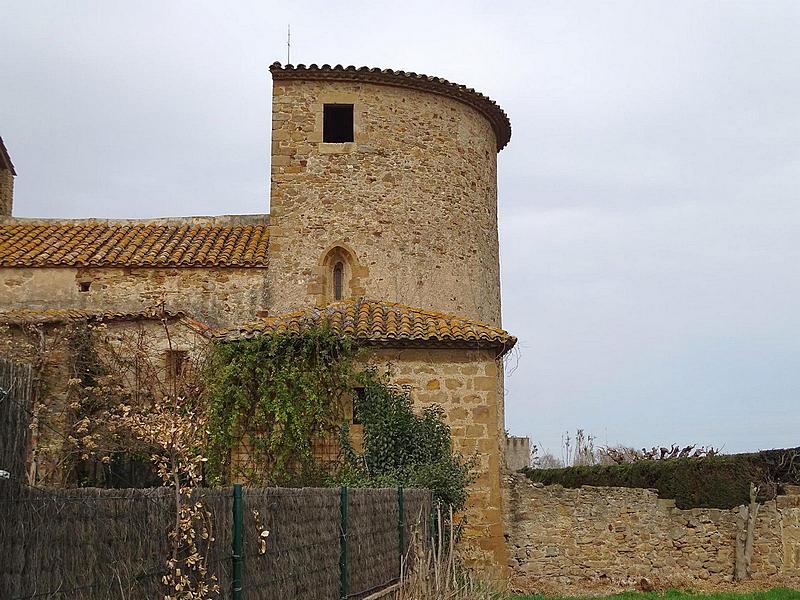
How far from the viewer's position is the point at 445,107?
19.9 meters

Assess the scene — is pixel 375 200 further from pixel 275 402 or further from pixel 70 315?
pixel 275 402

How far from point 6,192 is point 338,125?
8.73m

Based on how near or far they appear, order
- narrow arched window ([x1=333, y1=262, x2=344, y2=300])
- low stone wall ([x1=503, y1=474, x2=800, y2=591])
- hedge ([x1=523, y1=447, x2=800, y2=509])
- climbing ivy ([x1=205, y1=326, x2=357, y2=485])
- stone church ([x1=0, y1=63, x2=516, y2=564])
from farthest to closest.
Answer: hedge ([x1=523, y1=447, x2=800, y2=509]) < narrow arched window ([x1=333, y1=262, x2=344, y2=300]) < stone church ([x1=0, y1=63, x2=516, y2=564]) < low stone wall ([x1=503, y1=474, x2=800, y2=591]) < climbing ivy ([x1=205, y1=326, x2=357, y2=485])

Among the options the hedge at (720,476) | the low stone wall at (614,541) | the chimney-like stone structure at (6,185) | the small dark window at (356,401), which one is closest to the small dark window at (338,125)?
the small dark window at (356,401)

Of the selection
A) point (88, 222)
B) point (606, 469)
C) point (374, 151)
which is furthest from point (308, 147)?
point (606, 469)

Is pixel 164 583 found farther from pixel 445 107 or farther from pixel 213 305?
pixel 445 107

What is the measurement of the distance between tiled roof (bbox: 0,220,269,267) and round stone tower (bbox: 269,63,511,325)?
37.7 inches

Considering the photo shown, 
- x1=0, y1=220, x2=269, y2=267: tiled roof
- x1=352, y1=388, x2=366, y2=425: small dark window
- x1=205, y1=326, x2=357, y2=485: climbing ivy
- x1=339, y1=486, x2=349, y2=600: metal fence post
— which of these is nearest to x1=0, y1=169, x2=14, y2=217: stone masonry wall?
x1=0, y1=220, x2=269, y2=267: tiled roof

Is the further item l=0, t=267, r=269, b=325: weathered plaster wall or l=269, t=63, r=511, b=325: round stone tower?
l=269, t=63, r=511, b=325: round stone tower

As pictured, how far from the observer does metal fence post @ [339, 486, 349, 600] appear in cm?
834

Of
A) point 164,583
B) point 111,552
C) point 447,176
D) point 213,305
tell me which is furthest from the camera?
point 447,176

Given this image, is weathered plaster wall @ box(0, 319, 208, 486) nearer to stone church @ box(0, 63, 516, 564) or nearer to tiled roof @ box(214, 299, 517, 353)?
stone church @ box(0, 63, 516, 564)

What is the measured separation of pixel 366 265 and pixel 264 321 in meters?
4.43

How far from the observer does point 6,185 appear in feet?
72.3
